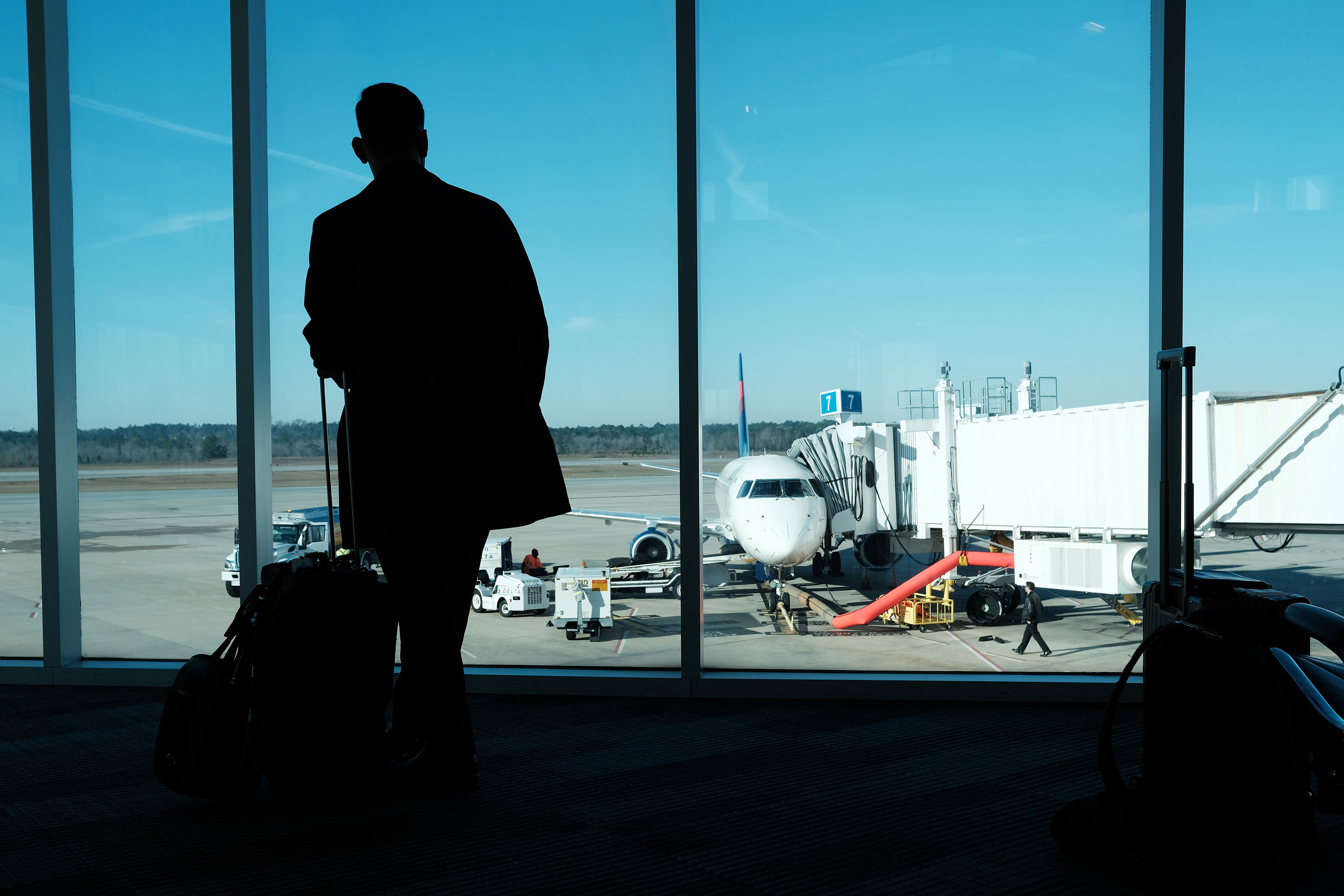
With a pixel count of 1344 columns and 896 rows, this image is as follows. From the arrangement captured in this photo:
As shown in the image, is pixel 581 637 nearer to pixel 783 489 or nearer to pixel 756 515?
pixel 756 515

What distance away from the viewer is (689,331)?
3.51m

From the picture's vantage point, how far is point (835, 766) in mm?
2500

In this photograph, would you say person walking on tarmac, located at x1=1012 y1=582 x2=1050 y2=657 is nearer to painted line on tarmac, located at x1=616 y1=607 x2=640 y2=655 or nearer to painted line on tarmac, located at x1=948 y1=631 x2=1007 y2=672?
painted line on tarmac, located at x1=948 y1=631 x2=1007 y2=672

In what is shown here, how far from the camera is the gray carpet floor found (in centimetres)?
175

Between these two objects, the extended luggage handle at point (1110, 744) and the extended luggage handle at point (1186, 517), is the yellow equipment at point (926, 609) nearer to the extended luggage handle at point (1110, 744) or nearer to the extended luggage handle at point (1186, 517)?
the extended luggage handle at point (1186, 517)

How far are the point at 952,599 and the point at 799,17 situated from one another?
287 centimetres

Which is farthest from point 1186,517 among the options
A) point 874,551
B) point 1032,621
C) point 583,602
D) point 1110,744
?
point 874,551

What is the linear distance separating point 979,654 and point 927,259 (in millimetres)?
1830

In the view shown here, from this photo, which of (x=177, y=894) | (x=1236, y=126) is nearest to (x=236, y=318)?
(x=177, y=894)

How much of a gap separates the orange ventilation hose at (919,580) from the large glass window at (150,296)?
292cm

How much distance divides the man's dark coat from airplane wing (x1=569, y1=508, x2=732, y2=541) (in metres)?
1.17

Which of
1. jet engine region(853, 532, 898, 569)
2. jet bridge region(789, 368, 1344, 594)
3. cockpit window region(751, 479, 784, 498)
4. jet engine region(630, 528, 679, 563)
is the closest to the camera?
jet engine region(630, 528, 679, 563)

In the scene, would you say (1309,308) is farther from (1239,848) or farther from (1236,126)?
(1239,848)

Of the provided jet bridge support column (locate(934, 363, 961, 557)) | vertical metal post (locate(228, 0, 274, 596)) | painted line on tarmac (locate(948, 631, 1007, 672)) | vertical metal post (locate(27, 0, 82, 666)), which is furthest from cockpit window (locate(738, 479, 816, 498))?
vertical metal post (locate(27, 0, 82, 666))
